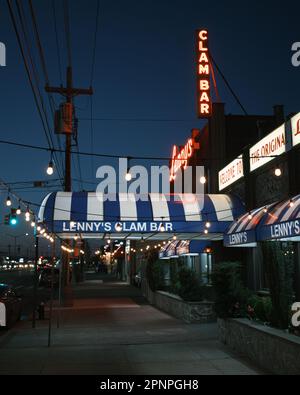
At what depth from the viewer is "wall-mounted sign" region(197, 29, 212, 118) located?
20.9m

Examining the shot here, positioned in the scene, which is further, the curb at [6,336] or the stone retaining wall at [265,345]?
the curb at [6,336]

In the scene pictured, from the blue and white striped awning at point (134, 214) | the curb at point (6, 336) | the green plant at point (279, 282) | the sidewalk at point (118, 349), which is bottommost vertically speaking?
the curb at point (6, 336)

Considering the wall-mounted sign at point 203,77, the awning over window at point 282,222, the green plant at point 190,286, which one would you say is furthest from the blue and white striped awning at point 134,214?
A: the awning over window at point 282,222

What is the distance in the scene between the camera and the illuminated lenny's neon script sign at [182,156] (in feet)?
79.2

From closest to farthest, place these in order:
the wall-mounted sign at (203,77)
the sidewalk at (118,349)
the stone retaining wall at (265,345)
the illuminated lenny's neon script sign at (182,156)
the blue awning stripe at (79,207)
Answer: the stone retaining wall at (265,345) < the sidewalk at (118,349) < the blue awning stripe at (79,207) < the wall-mounted sign at (203,77) < the illuminated lenny's neon script sign at (182,156)

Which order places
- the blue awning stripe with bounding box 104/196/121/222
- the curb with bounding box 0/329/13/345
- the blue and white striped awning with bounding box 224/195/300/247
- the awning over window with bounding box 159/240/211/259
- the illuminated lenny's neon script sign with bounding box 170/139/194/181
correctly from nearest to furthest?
the blue and white striped awning with bounding box 224/195/300/247 < the curb with bounding box 0/329/13/345 < the blue awning stripe with bounding box 104/196/121/222 < the awning over window with bounding box 159/240/211/259 < the illuminated lenny's neon script sign with bounding box 170/139/194/181

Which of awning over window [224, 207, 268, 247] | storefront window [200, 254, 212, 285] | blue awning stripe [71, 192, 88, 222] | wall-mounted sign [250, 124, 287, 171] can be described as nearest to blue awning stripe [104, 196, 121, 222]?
blue awning stripe [71, 192, 88, 222]

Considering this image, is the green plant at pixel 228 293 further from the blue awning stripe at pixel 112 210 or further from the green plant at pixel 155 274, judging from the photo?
the green plant at pixel 155 274

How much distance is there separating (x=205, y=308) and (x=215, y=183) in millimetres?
6986

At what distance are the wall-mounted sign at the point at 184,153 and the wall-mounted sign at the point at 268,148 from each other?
516 cm

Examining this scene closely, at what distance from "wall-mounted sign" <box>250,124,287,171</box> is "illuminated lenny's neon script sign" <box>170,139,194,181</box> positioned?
203 inches

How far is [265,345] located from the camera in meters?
9.01

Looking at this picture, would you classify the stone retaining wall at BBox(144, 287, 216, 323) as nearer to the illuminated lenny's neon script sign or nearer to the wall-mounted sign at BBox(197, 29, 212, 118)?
the illuminated lenny's neon script sign
